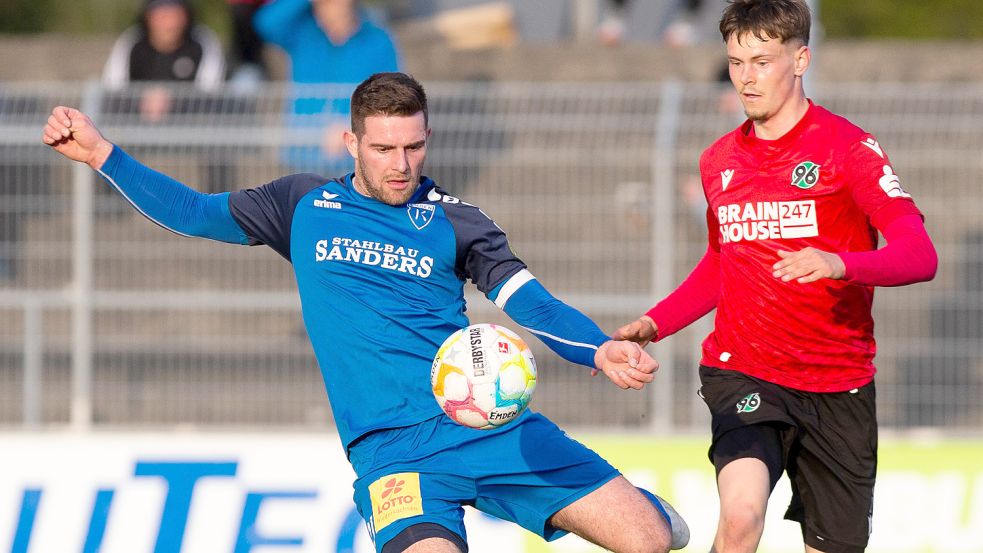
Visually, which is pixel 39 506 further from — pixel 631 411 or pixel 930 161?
pixel 930 161

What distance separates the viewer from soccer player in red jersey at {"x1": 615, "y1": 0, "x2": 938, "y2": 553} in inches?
219

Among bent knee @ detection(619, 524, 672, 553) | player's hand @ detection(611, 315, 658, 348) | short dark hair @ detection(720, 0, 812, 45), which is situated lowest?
bent knee @ detection(619, 524, 672, 553)

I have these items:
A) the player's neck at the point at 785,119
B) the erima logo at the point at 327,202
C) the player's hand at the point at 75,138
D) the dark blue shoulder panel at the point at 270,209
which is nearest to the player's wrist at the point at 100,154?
the player's hand at the point at 75,138

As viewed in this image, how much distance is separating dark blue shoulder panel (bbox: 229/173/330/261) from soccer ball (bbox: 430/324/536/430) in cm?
95

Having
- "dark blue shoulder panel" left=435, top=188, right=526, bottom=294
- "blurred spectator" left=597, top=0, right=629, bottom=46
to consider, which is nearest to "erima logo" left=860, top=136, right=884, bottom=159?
"dark blue shoulder panel" left=435, top=188, right=526, bottom=294

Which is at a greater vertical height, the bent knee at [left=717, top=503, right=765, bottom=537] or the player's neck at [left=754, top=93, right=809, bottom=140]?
the player's neck at [left=754, top=93, right=809, bottom=140]

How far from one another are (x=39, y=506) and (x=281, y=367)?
6.82 feet

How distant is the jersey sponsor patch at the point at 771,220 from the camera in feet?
18.3

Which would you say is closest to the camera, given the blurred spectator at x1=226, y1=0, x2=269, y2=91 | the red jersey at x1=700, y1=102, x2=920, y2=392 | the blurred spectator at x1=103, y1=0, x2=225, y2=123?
the red jersey at x1=700, y1=102, x2=920, y2=392

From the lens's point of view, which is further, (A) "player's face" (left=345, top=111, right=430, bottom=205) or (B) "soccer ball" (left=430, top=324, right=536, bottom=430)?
(A) "player's face" (left=345, top=111, right=430, bottom=205)

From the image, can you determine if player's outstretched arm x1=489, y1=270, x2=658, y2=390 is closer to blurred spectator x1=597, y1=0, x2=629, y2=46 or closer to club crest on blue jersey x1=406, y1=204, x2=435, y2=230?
club crest on blue jersey x1=406, y1=204, x2=435, y2=230

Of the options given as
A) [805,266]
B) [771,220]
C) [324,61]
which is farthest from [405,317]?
[324,61]

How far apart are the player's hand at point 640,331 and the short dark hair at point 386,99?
1.15m

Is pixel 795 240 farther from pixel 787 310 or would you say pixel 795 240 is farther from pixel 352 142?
pixel 352 142
